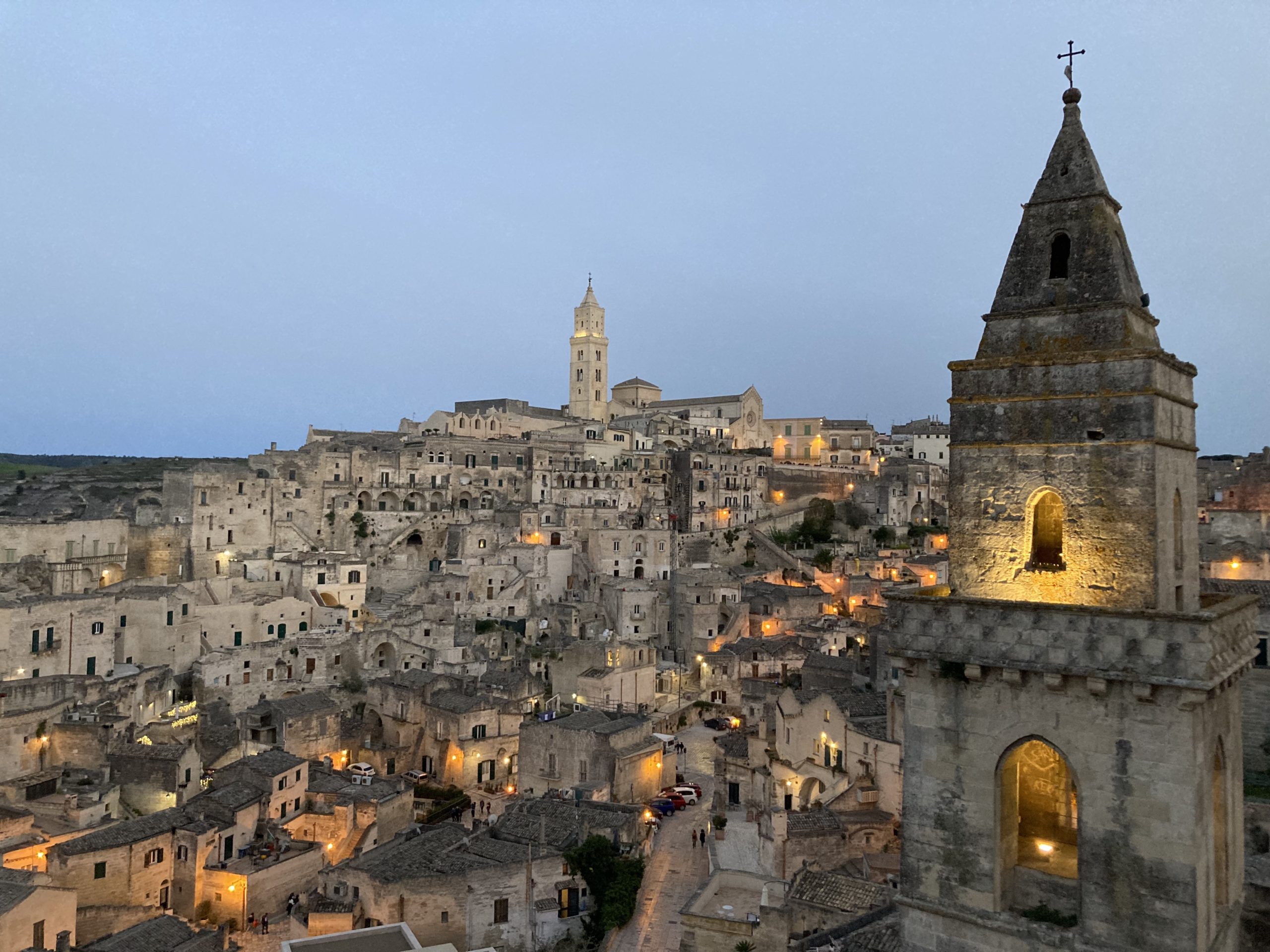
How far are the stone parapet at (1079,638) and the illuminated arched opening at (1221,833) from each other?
4.19 ft

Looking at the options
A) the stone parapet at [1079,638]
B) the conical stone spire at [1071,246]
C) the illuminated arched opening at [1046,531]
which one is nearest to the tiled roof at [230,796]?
the stone parapet at [1079,638]

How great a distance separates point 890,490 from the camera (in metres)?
73.6

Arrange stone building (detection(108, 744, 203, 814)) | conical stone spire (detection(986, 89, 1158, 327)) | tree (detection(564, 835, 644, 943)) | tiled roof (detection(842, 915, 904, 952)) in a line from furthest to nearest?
stone building (detection(108, 744, 203, 814)), tree (detection(564, 835, 644, 943)), tiled roof (detection(842, 915, 904, 952)), conical stone spire (detection(986, 89, 1158, 327))

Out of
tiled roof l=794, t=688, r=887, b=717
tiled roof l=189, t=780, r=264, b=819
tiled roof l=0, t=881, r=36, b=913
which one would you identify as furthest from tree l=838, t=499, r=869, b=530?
tiled roof l=0, t=881, r=36, b=913

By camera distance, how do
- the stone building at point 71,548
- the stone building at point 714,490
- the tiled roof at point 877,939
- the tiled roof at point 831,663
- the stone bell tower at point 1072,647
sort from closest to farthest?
the stone bell tower at point 1072,647
the tiled roof at point 877,939
the tiled roof at point 831,663
the stone building at point 71,548
the stone building at point 714,490

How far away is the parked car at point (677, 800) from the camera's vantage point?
32.9 meters

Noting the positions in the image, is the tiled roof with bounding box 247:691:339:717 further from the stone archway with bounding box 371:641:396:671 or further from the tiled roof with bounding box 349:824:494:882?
the tiled roof with bounding box 349:824:494:882

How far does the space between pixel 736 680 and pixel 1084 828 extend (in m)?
36.6

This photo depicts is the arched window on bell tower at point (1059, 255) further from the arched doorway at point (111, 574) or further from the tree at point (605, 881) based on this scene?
the arched doorway at point (111, 574)

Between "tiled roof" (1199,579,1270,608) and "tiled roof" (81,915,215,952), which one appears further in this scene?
"tiled roof" (1199,579,1270,608)

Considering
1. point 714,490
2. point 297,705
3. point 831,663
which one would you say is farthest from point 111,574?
point 714,490

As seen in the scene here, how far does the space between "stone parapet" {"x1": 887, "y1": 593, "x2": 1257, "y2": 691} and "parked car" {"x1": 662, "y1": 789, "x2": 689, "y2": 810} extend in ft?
79.2

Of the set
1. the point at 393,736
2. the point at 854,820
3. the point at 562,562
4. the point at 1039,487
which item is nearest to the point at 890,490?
the point at 562,562

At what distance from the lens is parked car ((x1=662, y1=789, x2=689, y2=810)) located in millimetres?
32906
